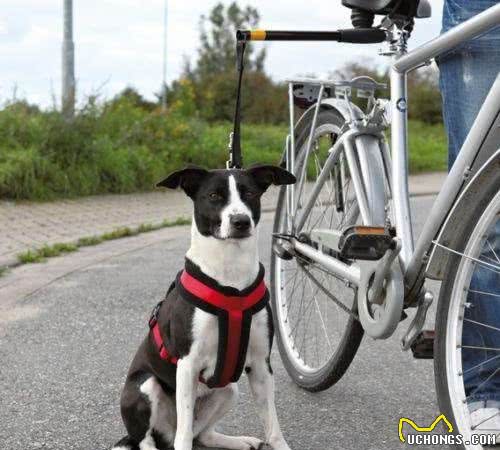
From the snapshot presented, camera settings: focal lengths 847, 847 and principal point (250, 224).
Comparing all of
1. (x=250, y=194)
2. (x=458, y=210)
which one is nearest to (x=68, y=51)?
(x=250, y=194)

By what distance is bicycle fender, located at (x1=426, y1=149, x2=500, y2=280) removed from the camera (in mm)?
2256

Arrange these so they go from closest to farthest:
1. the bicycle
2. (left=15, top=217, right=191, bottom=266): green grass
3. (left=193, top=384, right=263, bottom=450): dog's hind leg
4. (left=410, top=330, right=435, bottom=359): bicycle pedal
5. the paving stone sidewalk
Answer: the bicycle → (left=410, top=330, right=435, bottom=359): bicycle pedal → (left=193, top=384, right=263, bottom=450): dog's hind leg → (left=15, top=217, right=191, bottom=266): green grass → the paving stone sidewalk

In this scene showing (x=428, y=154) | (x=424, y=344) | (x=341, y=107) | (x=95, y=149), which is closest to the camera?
(x=424, y=344)

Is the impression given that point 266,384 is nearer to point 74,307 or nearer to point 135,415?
point 135,415

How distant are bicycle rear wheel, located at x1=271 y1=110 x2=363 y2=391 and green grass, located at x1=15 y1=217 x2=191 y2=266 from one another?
9.68 ft

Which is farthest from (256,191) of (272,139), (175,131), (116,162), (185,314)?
(272,139)

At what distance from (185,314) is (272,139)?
1433 cm

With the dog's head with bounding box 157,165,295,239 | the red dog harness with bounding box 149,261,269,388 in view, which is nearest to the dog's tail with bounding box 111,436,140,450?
the red dog harness with bounding box 149,261,269,388

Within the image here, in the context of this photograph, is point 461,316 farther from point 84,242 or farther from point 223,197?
point 84,242

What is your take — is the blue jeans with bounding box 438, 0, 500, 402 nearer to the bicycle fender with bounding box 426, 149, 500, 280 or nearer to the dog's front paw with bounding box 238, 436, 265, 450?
the bicycle fender with bounding box 426, 149, 500, 280

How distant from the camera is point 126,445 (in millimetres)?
2945

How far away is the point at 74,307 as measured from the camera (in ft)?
17.3

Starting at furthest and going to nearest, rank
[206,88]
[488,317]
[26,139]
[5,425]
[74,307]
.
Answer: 1. [206,88]
2. [26,139]
3. [74,307]
4. [5,425]
5. [488,317]

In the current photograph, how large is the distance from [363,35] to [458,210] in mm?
1028
